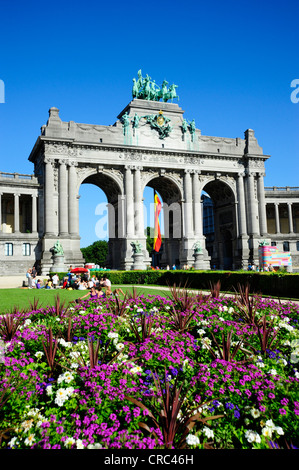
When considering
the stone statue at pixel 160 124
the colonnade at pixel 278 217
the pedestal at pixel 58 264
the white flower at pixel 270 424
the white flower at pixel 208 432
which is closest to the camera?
the white flower at pixel 208 432

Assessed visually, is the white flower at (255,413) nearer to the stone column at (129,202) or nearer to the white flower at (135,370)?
the white flower at (135,370)

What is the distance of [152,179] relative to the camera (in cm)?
5709

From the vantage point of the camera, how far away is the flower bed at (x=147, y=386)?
4.88m

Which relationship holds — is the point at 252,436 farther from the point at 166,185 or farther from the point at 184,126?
the point at 166,185

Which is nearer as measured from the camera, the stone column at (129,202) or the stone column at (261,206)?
the stone column at (129,202)

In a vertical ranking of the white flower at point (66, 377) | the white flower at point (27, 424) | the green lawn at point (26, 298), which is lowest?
the white flower at point (27, 424)

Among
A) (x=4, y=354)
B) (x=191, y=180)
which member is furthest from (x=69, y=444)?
(x=191, y=180)

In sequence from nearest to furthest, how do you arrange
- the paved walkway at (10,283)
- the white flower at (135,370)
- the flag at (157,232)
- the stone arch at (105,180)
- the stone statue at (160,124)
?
the white flower at (135,370)
the paved walkway at (10,283)
the flag at (157,232)
the stone arch at (105,180)
the stone statue at (160,124)

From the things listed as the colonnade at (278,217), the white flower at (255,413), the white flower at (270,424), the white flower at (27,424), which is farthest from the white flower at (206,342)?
the colonnade at (278,217)

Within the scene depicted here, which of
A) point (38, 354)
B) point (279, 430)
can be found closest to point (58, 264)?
point (38, 354)

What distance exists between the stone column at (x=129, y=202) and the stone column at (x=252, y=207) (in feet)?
63.0

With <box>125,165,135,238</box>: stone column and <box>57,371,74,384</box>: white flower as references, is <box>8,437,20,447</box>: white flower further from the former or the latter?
<box>125,165,135,238</box>: stone column

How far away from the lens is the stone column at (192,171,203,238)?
181 ft
